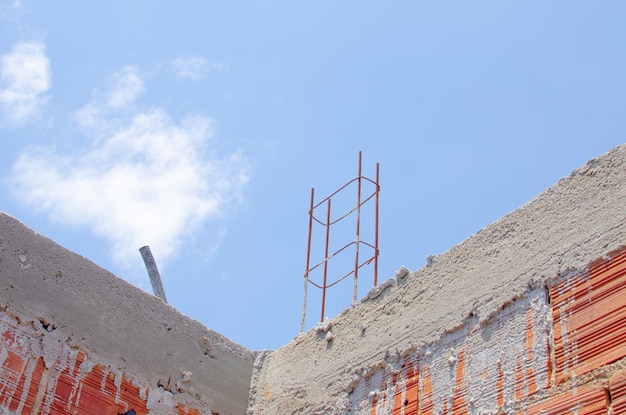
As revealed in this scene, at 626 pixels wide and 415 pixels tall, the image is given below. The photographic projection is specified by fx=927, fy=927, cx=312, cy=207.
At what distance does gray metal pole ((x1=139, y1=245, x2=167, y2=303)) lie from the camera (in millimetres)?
5848

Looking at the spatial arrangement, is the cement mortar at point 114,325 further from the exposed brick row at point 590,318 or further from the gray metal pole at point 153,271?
the exposed brick row at point 590,318

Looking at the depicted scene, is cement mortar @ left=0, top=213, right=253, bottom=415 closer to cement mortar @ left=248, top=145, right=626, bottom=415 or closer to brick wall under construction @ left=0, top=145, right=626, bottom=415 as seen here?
brick wall under construction @ left=0, top=145, right=626, bottom=415

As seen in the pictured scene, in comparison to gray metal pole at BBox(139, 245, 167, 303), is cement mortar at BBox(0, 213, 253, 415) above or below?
below

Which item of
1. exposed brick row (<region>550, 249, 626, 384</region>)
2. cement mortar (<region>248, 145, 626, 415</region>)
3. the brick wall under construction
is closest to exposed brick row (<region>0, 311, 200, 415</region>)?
the brick wall under construction

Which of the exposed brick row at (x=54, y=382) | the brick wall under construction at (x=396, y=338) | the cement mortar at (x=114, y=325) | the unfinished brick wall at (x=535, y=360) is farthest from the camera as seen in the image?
the cement mortar at (x=114, y=325)

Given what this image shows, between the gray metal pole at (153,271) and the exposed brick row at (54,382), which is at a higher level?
the gray metal pole at (153,271)

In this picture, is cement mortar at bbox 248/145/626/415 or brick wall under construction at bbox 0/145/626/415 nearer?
brick wall under construction at bbox 0/145/626/415

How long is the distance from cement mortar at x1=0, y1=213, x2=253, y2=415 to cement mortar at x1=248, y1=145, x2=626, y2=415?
0.77 feet

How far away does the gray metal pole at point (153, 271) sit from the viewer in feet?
19.2

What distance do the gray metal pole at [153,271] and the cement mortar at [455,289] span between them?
3.27 feet

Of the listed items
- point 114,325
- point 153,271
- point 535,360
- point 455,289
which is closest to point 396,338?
Result: point 455,289

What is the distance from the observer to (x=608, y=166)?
386 cm

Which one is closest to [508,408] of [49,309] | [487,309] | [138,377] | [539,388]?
[539,388]

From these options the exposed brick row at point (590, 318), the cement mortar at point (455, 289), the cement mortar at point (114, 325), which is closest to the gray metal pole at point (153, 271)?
the cement mortar at point (114, 325)
